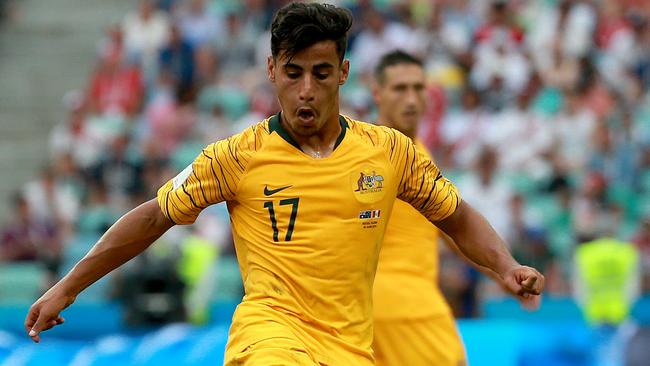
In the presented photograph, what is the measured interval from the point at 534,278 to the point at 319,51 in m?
1.34

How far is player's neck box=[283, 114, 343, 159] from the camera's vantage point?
18.7 feet

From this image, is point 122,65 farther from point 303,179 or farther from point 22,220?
point 303,179

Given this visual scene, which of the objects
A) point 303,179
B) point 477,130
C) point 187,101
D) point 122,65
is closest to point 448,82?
point 477,130

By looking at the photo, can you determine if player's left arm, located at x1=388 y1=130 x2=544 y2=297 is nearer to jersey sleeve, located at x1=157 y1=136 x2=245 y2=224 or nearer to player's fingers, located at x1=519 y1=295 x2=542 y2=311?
player's fingers, located at x1=519 y1=295 x2=542 y2=311

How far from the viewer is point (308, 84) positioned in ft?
17.9

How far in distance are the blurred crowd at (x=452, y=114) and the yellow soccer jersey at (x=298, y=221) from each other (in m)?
6.63

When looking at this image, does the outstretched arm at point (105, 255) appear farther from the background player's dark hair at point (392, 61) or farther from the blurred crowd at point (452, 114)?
the blurred crowd at point (452, 114)

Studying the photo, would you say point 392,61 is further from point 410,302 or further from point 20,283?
point 20,283

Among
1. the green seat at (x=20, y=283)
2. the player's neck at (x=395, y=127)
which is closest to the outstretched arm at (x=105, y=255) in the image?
the player's neck at (x=395, y=127)

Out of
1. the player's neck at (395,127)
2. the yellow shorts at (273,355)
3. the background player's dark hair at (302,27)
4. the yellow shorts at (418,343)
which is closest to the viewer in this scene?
the yellow shorts at (273,355)

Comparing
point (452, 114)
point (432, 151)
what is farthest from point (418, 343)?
point (452, 114)

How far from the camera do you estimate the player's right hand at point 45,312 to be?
18.6ft

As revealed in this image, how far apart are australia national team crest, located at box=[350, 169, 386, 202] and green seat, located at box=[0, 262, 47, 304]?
1004 cm

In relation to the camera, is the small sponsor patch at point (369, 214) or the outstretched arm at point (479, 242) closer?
the small sponsor patch at point (369, 214)
